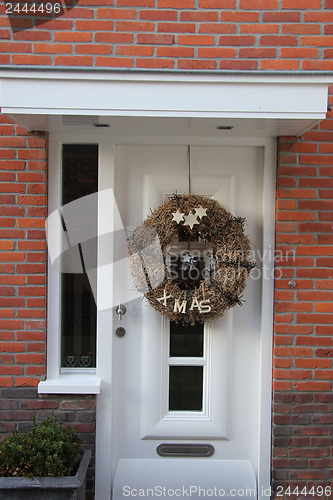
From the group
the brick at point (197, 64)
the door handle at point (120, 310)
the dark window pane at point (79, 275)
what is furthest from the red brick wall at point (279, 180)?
the door handle at point (120, 310)

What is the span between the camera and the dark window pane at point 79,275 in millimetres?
2951

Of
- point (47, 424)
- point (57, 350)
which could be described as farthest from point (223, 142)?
point (47, 424)

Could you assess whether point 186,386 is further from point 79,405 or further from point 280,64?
point 280,64

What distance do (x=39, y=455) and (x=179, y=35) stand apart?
8.47 ft

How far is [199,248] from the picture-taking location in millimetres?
2967

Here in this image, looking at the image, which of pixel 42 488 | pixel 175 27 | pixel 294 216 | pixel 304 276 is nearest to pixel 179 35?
pixel 175 27

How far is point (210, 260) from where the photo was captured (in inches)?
109

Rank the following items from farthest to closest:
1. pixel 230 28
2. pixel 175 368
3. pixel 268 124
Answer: pixel 175 368 < pixel 230 28 < pixel 268 124

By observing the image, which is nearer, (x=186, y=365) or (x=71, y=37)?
(x=71, y=37)

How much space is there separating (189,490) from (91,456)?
683 mm

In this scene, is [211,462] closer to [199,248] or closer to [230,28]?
[199,248]

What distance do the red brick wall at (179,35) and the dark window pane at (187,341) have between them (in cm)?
169

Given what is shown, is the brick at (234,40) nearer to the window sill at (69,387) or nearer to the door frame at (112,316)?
the door frame at (112,316)

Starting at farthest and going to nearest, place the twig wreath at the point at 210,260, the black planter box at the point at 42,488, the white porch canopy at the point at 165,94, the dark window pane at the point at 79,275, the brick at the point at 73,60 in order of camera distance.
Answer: the dark window pane at the point at 79,275
the brick at the point at 73,60
the twig wreath at the point at 210,260
the black planter box at the point at 42,488
the white porch canopy at the point at 165,94
